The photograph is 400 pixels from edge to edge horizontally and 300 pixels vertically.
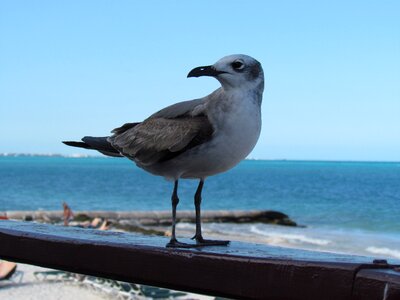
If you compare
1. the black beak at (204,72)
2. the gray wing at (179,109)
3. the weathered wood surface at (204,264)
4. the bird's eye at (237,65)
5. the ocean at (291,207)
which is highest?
the bird's eye at (237,65)

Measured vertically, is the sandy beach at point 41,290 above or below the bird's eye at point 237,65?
below

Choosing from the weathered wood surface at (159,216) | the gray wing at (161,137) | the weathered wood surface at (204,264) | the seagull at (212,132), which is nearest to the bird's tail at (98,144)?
the gray wing at (161,137)

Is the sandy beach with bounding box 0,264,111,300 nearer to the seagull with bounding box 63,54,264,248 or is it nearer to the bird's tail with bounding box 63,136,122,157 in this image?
the bird's tail with bounding box 63,136,122,157

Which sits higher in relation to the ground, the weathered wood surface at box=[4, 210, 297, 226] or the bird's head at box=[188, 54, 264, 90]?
the bird's head at box=[188, 54, 264, 90]

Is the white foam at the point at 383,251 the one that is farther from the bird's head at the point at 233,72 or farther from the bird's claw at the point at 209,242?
the bird's head at the point at 233,72

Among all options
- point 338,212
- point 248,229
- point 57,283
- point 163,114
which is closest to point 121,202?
point 338,212

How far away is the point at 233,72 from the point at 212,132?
248mm

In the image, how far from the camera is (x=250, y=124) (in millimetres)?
2580

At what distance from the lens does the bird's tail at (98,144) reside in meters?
3.05

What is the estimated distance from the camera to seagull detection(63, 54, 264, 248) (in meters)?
2.58

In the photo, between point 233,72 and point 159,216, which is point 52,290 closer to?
point 233,72

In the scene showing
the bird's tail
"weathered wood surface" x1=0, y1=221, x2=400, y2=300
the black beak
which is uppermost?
the black beak

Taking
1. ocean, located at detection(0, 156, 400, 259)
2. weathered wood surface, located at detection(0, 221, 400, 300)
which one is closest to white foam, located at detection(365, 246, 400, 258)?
ocean, located at detection(0, 156, 400, 259)

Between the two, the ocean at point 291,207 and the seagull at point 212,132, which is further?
the ocean at point 291,207
